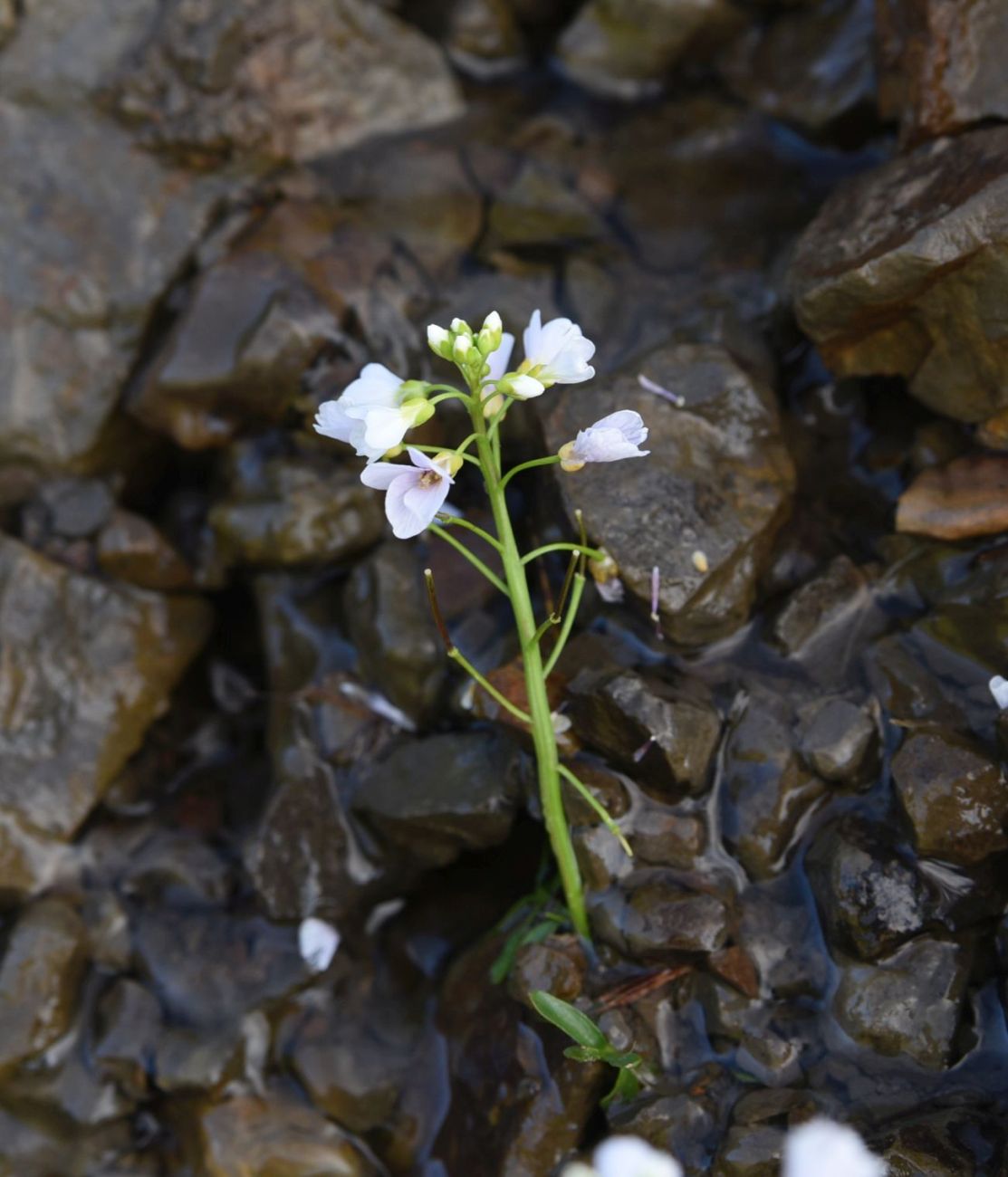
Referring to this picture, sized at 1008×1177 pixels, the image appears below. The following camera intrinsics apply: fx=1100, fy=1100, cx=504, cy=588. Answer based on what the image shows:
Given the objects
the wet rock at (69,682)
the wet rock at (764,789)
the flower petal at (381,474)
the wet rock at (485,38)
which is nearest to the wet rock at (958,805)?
the wet rock at (764,789)

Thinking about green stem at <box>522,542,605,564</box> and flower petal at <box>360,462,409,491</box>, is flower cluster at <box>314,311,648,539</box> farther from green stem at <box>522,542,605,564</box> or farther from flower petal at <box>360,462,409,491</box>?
green stem at <box>522,542,605,564</box>

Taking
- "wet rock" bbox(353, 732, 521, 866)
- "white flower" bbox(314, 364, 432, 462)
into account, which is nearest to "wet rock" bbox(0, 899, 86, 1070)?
"wet rock" bbox(353, 732, 521, 866)

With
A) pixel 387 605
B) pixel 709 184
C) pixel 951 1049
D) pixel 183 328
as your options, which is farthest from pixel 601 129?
pixel 951 1049

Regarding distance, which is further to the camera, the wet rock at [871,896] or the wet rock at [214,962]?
the wet rock at [214,962]

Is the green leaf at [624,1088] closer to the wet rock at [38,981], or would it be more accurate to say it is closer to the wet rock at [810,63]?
the wet rock at [38,981]

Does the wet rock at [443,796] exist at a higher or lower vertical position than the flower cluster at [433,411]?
lower

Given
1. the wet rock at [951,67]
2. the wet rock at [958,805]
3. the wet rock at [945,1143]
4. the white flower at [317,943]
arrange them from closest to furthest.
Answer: the wet rock at [945,1143] → the wet rock at [958,805] → the wet rock at [951,67] → the white flower at [317,943]

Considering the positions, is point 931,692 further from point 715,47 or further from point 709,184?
point 715,47
